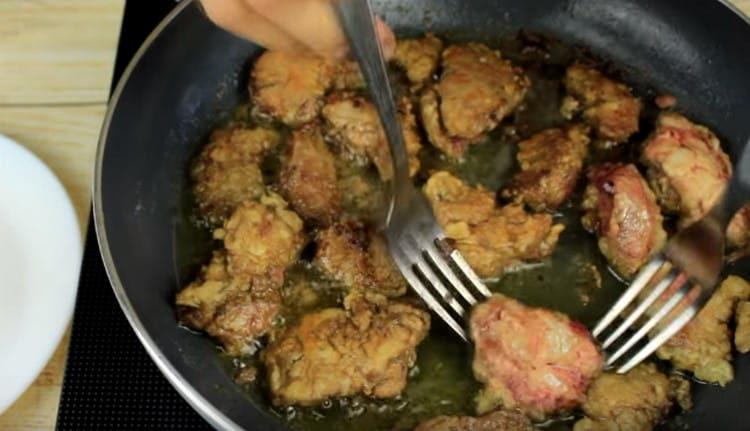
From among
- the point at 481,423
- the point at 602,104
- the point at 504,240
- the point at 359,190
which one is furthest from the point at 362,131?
the point at 481,423

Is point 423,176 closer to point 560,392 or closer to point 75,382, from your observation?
point 560,392

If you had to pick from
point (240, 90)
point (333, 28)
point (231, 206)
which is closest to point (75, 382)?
point (231, 206)

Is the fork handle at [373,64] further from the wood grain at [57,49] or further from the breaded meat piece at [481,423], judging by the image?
the wood grain at [57,49]

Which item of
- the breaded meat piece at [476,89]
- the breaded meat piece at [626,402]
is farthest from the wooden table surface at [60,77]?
the breaded meat piece at [626,402]

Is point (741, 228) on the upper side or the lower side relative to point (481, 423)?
upper

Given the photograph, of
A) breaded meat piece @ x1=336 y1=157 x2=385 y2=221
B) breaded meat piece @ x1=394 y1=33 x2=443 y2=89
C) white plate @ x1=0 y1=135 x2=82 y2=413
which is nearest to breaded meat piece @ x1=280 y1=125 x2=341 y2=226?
breaded meat piece @ x1=336 y1=157 x2=385 y2=221

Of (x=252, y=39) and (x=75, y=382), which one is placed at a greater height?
(x=252, y=39)

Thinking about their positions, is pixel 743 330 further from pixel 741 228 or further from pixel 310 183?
pixel 310 183
